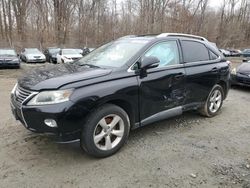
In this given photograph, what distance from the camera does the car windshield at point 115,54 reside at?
12.8 ft

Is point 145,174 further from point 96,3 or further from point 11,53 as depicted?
point 96,3

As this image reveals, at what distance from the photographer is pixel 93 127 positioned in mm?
3242

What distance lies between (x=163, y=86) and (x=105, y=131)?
4.06ft

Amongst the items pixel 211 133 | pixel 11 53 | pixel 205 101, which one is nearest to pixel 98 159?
pixel 211 133

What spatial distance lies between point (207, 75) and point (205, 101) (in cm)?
54

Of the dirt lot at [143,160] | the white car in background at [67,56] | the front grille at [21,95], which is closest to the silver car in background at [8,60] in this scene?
the white car in background at [67,56]

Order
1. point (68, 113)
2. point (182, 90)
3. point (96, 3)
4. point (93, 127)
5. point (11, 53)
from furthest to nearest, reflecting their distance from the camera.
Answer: point (96, 3) → point (11, 53) → point (182, 90) → point (93, 127) → point (68, 113)

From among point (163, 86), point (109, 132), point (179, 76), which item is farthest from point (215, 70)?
point (109, 132)

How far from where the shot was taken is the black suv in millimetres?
3070

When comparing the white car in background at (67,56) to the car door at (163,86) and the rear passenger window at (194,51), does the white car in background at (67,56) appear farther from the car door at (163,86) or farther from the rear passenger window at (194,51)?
the car door at (163,86)

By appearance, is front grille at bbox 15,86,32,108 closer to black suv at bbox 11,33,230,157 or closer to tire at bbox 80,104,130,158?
black suv at bbox 11,33,230,157

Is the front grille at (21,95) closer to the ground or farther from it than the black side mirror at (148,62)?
closer to the ground

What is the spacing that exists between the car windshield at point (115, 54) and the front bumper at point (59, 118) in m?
1.07

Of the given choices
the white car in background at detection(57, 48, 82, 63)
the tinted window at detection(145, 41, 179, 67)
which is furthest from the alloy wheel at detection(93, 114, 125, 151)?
the white car in background at detection(57, 48, 82, 63)
